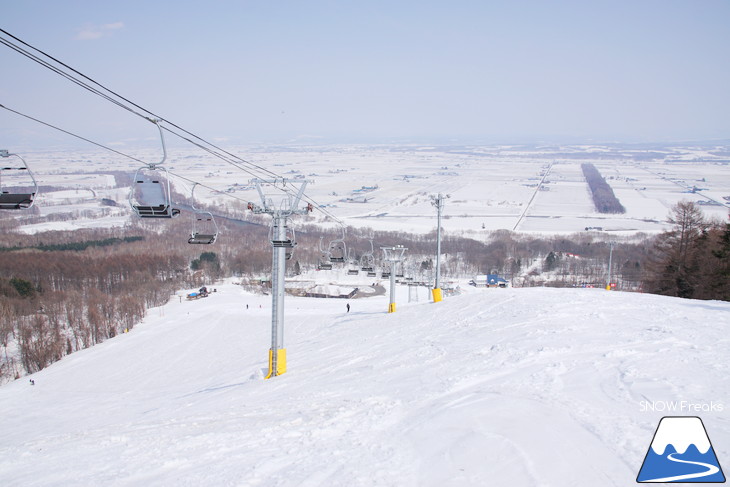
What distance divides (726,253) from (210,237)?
56.1ft

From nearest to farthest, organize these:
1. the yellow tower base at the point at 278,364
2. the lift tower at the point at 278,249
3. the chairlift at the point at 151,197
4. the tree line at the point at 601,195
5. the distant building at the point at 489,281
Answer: the chairlift at the point at 151,197 < the lift tower at the point at 278,249 < the yellow tower base at the point at 278,364 < the distant building at the point at 489,281 < the tree line at the point at 601,195

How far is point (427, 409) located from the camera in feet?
20.8

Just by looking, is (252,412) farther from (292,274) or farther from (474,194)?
(474,194)

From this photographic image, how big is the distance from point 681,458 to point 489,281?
120 ft

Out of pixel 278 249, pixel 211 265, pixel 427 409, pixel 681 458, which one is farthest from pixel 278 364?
pixel 211 265

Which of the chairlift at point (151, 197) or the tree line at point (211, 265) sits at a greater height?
the chairlift at point (151, 197)

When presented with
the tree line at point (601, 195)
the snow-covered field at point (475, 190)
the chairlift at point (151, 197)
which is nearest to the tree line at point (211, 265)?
the snow-covered field at point (475, 190)

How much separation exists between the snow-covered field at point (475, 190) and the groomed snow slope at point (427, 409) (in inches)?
1084

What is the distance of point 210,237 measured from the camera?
28.5ft

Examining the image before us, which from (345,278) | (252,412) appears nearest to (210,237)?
(252,412)

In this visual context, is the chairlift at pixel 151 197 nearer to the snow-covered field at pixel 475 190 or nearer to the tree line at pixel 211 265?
the tree line at pixel 211 265

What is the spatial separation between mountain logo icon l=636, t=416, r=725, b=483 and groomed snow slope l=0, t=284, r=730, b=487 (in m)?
0.16

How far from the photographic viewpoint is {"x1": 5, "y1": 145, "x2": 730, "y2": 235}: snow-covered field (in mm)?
62438

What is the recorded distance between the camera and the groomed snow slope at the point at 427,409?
4.79 metres
